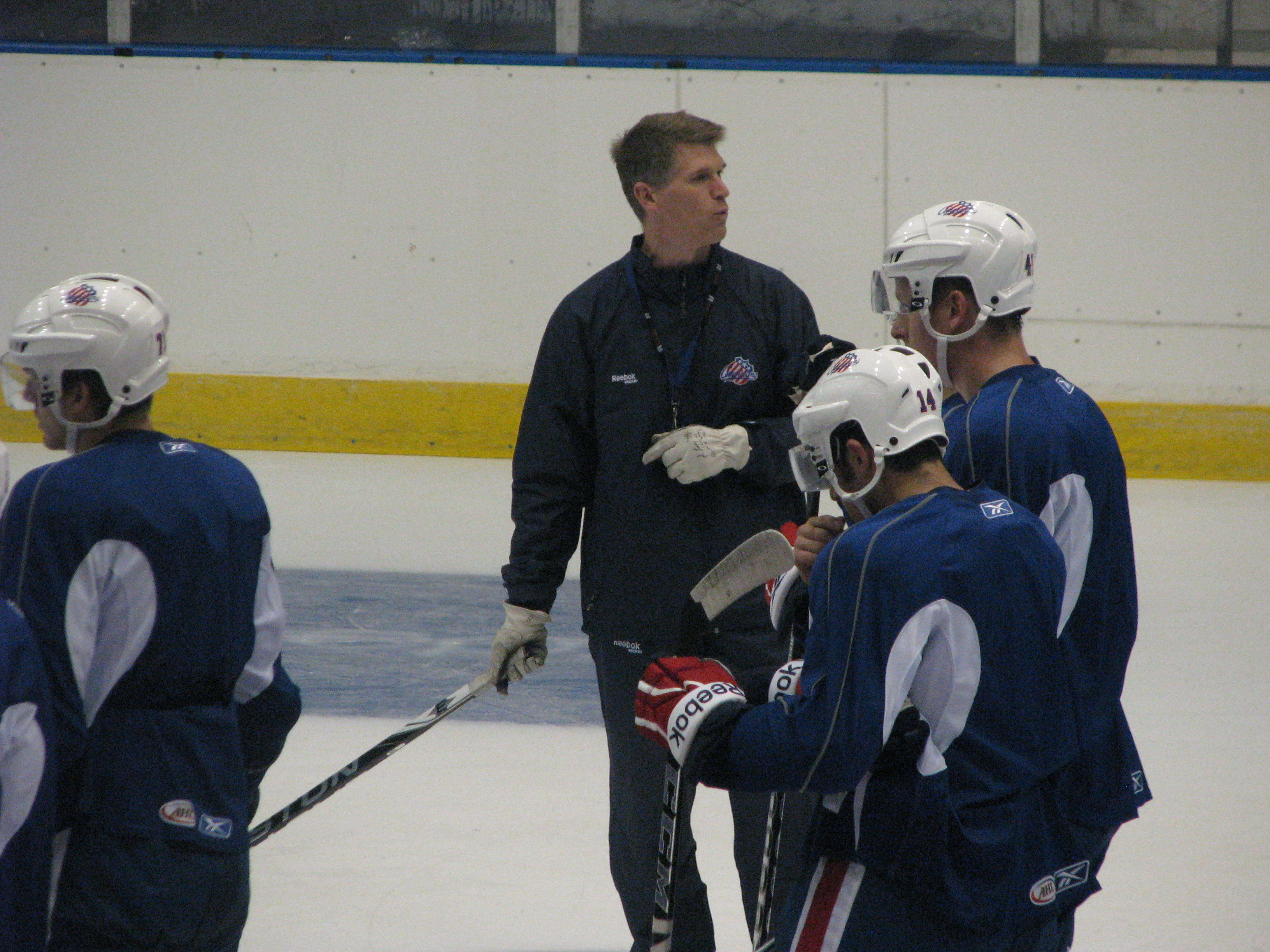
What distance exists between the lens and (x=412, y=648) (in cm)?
464

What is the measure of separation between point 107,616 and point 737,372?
1292 millimetres

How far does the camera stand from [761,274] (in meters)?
2.71

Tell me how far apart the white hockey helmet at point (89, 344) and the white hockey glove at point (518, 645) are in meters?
1.01

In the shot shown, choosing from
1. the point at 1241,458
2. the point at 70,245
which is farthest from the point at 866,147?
the point at 70,245

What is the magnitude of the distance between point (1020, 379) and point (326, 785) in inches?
52.9

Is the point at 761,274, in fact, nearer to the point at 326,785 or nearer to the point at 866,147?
the point at 326,785

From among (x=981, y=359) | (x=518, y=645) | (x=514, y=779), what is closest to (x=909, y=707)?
(x=981, y=359)

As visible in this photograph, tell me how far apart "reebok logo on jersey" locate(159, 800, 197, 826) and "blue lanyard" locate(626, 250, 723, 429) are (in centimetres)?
118

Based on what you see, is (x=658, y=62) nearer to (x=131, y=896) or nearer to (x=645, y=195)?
(x=645, y=195)

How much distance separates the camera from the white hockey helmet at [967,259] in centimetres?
204

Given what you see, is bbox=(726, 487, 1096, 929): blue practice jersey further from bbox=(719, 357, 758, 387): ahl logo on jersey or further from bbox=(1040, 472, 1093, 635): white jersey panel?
bbox=(719, 357, 758, 387): ahl logo on jersey

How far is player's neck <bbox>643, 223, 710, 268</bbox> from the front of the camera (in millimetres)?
2625

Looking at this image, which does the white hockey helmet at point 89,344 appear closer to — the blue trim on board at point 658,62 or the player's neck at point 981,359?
the player's neck at point 981,359

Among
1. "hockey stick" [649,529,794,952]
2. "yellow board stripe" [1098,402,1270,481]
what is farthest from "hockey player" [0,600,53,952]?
"yellow board stripe" [1098,402,1270,481]
